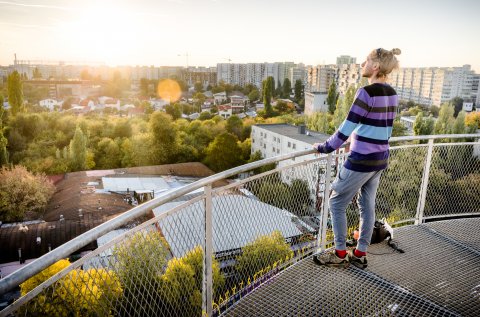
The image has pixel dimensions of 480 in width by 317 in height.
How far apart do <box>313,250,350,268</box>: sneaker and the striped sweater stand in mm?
863

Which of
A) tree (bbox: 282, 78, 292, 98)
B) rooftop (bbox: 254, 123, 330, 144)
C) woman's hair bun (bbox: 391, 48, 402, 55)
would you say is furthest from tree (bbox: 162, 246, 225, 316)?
tree (bbox: 282, 78, 292, 98)

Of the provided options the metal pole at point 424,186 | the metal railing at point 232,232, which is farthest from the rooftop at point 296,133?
the metal pole at point 424,186

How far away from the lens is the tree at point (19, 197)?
23.5 meters

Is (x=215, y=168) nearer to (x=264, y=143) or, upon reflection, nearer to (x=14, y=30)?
(x=264, y=143)

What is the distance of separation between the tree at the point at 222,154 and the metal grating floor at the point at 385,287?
1243 inches

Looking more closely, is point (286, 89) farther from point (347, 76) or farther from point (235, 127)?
point (235, 127)

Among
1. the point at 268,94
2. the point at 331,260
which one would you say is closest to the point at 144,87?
the point at 268,94

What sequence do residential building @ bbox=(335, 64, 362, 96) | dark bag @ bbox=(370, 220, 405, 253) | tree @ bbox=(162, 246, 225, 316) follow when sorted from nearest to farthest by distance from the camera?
tree @ bbox=(162, 246, 225, 316)
dark bag @ bbox=(370, 220, 405, 253)
residential building @ bbox=(335, 64, 362, 96)

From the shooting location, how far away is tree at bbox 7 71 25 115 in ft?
127

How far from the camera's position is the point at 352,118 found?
8.48 feet

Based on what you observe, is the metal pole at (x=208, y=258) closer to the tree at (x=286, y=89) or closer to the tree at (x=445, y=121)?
the tree at (x=445, y=121)

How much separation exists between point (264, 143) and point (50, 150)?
2167 cm

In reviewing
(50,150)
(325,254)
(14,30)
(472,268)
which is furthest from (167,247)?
(14,30)

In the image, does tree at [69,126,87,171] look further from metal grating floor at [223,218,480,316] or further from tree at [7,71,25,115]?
metal grating floor at [223,218,480,316]
